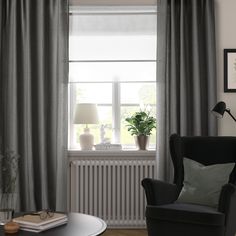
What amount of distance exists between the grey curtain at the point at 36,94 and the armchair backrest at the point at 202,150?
1.27 meters

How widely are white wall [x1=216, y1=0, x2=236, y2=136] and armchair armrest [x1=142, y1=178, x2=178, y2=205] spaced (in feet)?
4.18

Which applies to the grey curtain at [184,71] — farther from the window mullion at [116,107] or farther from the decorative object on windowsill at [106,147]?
the window mullion at [116,107]

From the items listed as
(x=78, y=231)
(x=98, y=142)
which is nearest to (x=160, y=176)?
(x=98, y=142)

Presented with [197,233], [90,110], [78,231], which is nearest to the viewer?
[78,231]

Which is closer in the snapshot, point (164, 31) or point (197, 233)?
point (197, 233)

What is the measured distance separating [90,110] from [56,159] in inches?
25.5

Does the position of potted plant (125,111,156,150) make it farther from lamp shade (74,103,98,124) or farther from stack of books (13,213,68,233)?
stack of books (13,213,68,233)

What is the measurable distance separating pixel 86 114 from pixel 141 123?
0.62m

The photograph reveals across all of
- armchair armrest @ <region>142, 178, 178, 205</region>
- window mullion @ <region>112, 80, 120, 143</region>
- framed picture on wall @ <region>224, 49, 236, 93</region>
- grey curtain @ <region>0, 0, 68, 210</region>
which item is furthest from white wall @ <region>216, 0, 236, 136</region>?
grey curtain @ <region>0, 0, 68, 210</region>

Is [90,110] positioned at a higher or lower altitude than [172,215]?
higher

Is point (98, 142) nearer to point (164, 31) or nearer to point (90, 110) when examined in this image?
point (90, 110)

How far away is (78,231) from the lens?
9.43ft

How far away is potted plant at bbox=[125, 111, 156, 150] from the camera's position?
15.9 feet

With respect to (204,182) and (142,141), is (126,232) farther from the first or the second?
(204,182)
